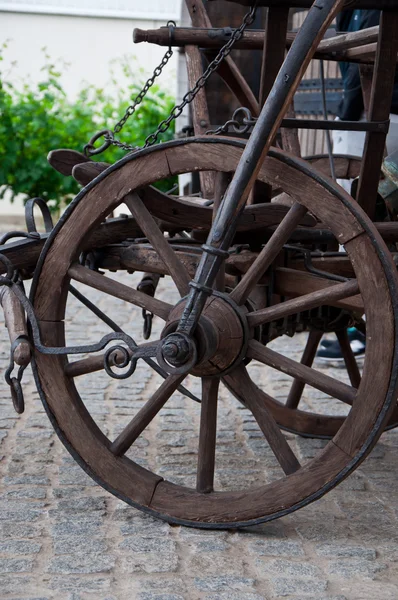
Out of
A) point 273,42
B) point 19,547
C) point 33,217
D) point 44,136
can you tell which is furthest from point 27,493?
point 44,136

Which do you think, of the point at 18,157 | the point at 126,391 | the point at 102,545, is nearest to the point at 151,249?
the point at 102,545

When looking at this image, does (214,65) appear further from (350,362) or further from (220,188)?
(350,362)

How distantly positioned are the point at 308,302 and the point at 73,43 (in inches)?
470

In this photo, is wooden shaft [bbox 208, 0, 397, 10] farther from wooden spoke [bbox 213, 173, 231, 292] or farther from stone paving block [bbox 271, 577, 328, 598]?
stone paving block [bbox 271, 577, 328, 598]

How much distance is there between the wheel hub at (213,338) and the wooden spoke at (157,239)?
123mm

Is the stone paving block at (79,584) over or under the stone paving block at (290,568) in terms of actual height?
over

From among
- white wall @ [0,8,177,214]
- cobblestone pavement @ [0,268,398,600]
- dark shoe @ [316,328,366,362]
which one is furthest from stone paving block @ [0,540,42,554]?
white wall @ [0,8,177,214]

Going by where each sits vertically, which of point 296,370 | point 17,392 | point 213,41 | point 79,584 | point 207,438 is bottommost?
point 79,584

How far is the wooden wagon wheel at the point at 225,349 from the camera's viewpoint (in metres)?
2.52

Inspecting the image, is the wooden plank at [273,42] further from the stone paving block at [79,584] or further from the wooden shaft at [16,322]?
the stone paving block at [79,584]

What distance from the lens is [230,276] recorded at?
3.01 metres

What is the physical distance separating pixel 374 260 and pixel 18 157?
771cm

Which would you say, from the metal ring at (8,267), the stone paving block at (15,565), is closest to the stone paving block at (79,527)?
the stone paving block at (15,565)

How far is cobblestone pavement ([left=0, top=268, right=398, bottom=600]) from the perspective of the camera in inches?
96.4
